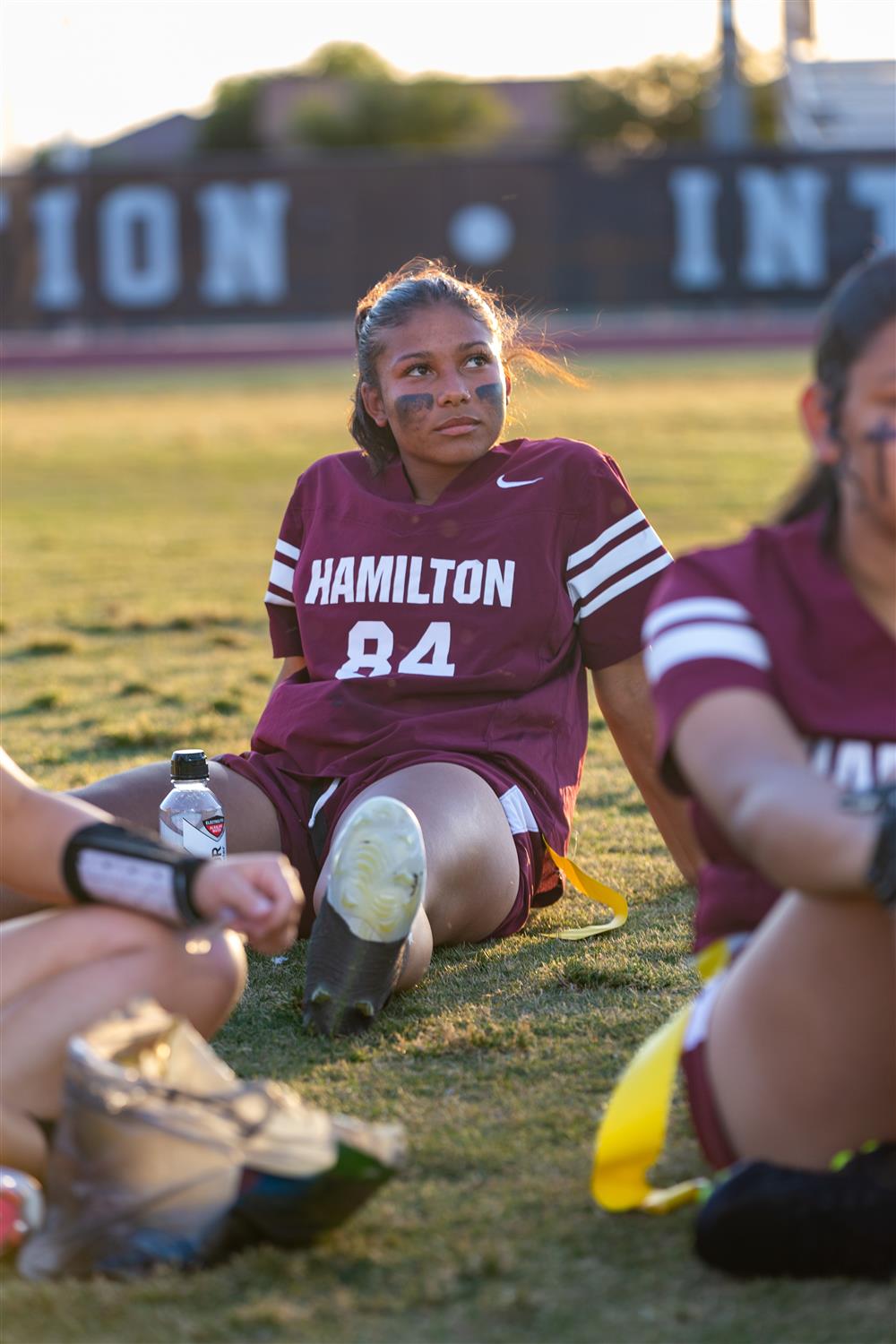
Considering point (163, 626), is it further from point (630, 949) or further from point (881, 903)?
point (881, 903)

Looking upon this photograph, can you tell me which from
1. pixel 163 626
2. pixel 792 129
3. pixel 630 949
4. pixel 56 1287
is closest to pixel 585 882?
pixel 630 949

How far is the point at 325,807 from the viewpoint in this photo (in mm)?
3441

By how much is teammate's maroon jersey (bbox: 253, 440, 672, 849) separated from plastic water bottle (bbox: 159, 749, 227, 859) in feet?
0.63

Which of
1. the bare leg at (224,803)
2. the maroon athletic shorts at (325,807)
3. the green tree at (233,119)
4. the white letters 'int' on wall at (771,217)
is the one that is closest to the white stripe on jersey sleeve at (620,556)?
the maroon athletic shorts at (325,807)

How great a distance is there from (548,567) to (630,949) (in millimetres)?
721

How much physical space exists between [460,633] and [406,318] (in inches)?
24.0

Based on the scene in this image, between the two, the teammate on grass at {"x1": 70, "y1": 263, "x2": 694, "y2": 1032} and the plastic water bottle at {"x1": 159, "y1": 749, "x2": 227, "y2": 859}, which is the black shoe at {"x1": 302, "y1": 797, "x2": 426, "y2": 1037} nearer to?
the teammate on grass at {"x1": 70, "y1": 263, "x2": 694, "y2": 1032}

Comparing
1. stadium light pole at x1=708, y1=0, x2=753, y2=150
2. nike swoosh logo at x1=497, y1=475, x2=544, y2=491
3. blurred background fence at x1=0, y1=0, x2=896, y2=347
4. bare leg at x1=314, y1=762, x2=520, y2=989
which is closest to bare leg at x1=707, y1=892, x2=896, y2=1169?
bare leg at x1=314, y1=762, x2=520, y2=989

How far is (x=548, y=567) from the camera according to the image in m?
3.48

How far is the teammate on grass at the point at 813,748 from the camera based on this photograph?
1.99 m

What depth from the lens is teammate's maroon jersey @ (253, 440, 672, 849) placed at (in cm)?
346

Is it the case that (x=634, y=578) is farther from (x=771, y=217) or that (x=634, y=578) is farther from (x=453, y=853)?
(x=771, y=217)

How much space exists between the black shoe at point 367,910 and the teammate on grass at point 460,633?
1.30 feet

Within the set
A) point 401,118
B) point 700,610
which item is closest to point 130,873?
point 700,610
